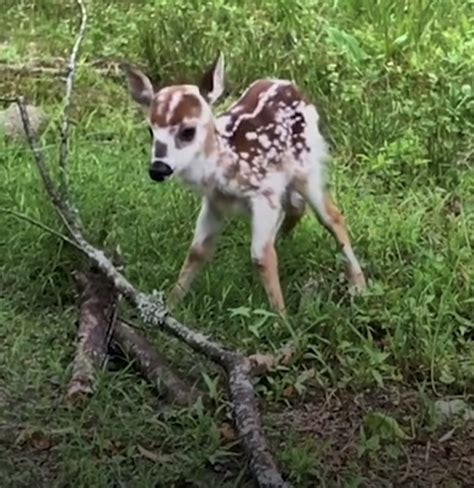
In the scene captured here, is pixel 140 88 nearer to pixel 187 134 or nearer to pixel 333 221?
pixel 187 134

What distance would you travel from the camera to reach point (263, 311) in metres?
4.16

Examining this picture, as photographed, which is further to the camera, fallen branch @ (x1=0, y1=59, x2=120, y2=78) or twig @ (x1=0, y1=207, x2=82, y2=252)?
fallen branch @ (x1=0, y1=59, x2=120, y2=78)

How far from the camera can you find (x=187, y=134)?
13.0 feet

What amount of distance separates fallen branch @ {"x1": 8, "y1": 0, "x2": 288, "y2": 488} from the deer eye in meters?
0.45

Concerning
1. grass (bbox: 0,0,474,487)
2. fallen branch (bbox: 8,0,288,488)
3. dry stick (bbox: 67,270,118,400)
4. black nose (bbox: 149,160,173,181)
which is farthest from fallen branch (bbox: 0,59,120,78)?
black nose (bbox: 149,160,173,181)

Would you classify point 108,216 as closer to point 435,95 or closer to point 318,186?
point 318,186

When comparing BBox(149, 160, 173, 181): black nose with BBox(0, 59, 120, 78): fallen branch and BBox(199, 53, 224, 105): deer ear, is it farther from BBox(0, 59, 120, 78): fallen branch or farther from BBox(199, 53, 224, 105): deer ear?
BBox(0, 59, 120, 78): fallen branch

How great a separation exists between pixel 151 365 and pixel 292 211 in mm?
739

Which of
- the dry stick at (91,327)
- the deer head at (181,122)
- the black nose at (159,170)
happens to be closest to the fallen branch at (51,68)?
the dry stick at (91,327)

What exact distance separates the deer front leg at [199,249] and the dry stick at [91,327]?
198 millimetres

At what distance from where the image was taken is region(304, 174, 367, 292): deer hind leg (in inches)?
169

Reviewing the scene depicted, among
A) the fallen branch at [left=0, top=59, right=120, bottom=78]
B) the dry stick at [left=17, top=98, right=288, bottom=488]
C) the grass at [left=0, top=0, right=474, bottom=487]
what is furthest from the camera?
the fallen branch at [left=0, top=59, right=120, bottom=78]

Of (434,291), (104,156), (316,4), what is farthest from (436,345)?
(316,4)

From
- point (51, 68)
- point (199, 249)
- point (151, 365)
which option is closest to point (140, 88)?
point (199, 249)
